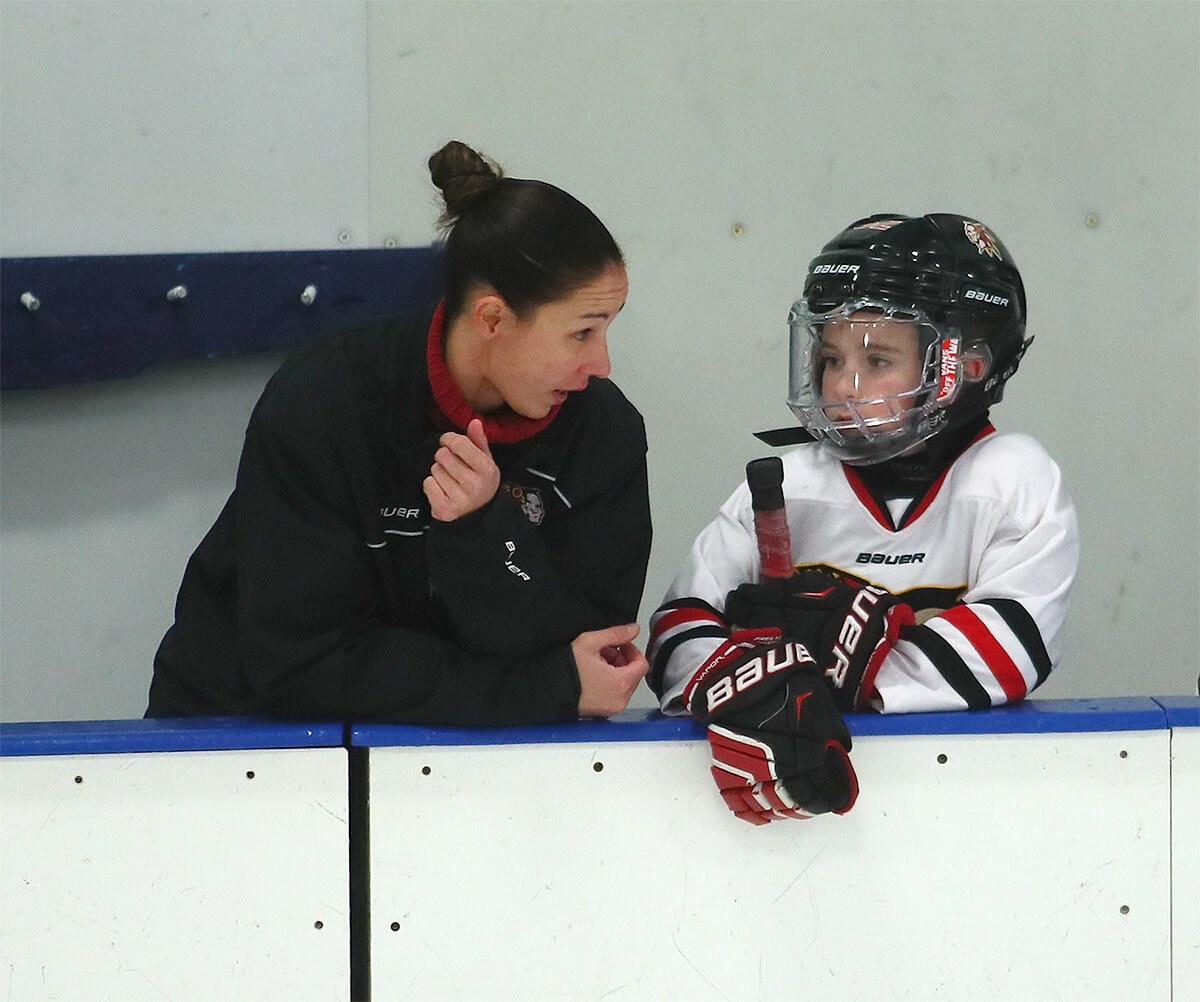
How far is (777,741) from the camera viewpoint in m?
1.36

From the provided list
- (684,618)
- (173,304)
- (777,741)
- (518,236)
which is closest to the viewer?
(777,741)

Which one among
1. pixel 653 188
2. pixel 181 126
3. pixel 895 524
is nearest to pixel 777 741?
pixel 895 524

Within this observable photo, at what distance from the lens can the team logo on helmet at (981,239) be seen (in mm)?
1743

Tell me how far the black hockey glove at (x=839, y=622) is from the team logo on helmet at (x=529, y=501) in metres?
0.28

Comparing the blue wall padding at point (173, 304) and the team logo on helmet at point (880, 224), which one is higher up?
the team logo on helmet at point (880, 224)

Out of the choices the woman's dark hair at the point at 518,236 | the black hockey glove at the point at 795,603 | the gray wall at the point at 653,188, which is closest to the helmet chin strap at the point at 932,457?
the black hockey glove at the point at 795,603

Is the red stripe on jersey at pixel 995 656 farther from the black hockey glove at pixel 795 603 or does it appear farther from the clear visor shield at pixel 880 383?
the clear visor shield at pixel 880 383

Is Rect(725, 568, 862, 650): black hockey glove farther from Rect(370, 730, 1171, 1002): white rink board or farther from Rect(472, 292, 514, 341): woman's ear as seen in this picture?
Rect(472, 292, 514, 341): woman's ear

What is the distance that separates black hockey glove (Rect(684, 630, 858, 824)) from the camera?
53.7 inches

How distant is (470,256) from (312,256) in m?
1.19

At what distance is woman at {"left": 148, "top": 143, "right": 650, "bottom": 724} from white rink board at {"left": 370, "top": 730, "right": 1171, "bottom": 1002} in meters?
0.10

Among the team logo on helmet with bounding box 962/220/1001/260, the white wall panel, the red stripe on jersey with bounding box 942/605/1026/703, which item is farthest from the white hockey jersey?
the white wall panel

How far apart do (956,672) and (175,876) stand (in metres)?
0.87

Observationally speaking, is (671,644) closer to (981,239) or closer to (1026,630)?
(1026,630)
